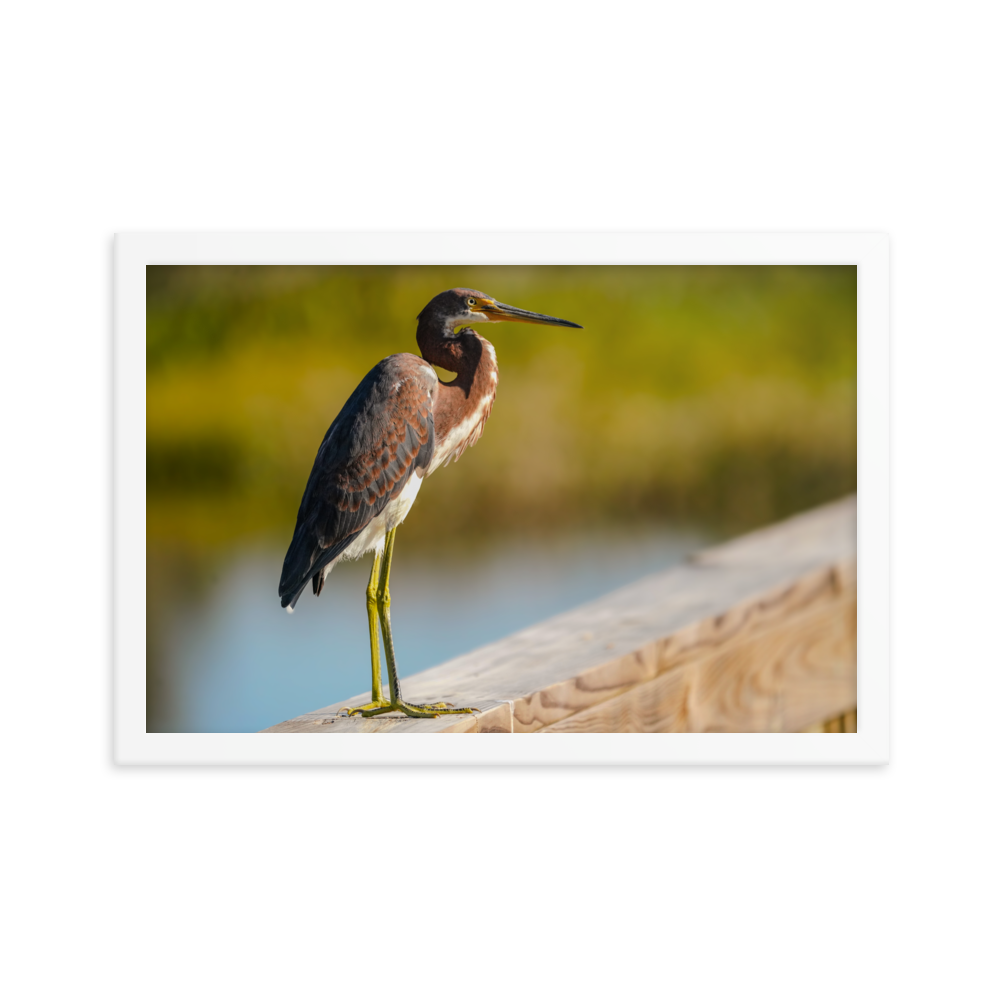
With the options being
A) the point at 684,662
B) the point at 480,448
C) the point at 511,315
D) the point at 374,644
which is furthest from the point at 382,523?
the point at 480,448

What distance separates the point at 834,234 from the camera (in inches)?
89.5

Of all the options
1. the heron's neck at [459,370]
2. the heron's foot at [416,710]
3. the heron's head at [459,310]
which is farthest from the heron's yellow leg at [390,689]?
the heron's head at [459,310]

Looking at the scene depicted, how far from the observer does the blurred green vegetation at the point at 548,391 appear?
2.80 m

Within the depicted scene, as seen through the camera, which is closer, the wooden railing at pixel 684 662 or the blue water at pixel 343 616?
the wooden railing at pixel 684 662

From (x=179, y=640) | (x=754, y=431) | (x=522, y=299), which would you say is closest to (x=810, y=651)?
(x=522, y=299)

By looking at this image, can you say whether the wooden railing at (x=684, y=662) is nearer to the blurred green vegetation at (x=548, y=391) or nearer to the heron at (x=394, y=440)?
the heron at (x=394, y=440)

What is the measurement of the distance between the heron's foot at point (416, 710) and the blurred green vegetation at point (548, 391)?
0.90 metres

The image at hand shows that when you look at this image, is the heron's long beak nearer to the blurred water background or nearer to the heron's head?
the heron's head

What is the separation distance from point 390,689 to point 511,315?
29.2 inches

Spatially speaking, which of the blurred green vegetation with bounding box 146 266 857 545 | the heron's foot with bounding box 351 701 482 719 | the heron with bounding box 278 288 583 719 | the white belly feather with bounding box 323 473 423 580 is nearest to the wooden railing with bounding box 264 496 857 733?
the heron's foot with bounding box 351 701 482 719

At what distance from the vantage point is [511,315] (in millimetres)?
1967

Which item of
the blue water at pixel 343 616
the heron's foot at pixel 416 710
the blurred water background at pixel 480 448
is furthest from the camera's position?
the blurred water background at pixel 480 448

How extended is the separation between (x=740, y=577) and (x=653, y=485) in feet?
3.87

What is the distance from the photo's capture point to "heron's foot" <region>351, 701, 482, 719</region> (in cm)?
187
